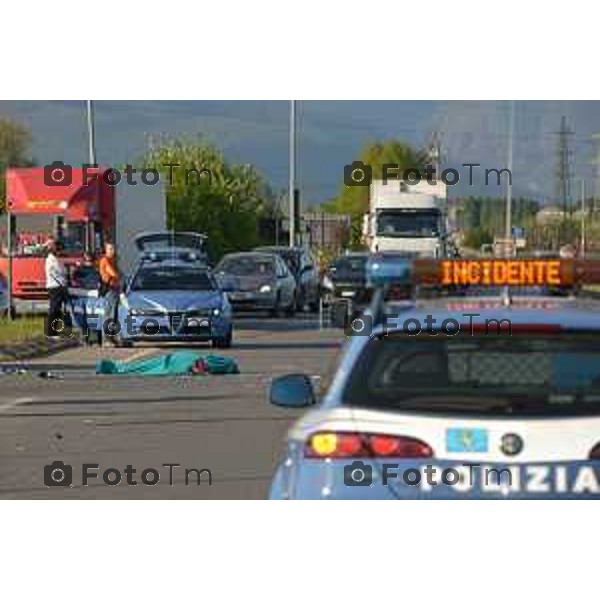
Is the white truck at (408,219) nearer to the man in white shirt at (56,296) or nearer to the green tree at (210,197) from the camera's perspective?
the green tree at (210,197)

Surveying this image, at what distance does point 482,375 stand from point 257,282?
1292 inches

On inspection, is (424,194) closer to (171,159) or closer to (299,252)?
(299,252)

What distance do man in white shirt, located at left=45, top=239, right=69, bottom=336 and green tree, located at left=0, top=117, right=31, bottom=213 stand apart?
67776 millimetres

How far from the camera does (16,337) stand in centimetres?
2942

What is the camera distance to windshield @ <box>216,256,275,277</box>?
40719 millimetres

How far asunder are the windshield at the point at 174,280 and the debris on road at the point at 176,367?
5634 millimetres

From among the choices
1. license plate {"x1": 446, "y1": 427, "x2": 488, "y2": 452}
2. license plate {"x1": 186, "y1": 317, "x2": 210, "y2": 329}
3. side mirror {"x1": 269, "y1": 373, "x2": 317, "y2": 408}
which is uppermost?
license plate {"x1": 446, "y1": 427, "x2": 488, "y2": 452}

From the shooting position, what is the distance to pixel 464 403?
7023mm

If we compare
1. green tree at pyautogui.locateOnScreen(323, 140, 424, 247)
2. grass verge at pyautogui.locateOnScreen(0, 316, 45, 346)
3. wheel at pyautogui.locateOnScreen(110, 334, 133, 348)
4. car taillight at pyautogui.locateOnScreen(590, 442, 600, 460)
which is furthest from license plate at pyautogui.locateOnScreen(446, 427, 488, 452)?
green tree at pyautogui.locateOnScreen(323, 140, 424, 247)

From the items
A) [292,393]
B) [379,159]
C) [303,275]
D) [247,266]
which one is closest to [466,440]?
[292,393]

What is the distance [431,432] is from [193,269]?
920 inches

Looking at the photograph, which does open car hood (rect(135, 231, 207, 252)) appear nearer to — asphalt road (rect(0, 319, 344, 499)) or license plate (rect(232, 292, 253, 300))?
license plate (rect(232, 292, 253, 300))

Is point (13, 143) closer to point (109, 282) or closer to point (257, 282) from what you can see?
point (257, 282)

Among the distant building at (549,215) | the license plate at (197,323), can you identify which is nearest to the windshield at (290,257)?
the license plate at (197,323)
